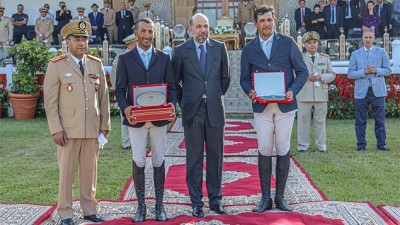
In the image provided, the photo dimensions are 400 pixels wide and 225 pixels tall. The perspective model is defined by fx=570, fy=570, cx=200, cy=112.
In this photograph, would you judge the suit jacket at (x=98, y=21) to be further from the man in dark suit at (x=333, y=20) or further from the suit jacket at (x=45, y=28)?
the man in dark suit at (x=333, y=20)

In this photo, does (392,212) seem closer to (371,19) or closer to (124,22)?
(371,19)

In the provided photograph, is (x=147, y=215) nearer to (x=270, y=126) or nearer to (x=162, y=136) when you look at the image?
(x=162, y=136)

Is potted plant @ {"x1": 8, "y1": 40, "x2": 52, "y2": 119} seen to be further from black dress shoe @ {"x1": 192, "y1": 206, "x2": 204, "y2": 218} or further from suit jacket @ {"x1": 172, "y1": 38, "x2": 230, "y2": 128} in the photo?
black dress shoe @ {"x1": 192, "y1": 206, "x2": 204, "y2": 218}

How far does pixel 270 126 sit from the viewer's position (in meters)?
5.59

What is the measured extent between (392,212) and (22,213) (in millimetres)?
3515

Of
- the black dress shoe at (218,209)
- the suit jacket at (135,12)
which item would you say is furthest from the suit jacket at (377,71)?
the suit jacket at (135,12)

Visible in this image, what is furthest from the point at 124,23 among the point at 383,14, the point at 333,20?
the point at 383,14

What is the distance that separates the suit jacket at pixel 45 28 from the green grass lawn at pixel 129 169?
7349 millimetres

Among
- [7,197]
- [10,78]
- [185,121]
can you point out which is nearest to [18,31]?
[10,78]

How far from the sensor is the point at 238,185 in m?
6.75

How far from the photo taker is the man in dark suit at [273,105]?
18.2ft

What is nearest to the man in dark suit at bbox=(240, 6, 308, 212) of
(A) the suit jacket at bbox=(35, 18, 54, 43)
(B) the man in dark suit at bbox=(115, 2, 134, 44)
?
(B) the man in dark suit at bbox=(115, 2, 134, 44)

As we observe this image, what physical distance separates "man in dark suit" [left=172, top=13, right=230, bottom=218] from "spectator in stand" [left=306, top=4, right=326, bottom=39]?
1196 cm

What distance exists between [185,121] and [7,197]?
2264mm
